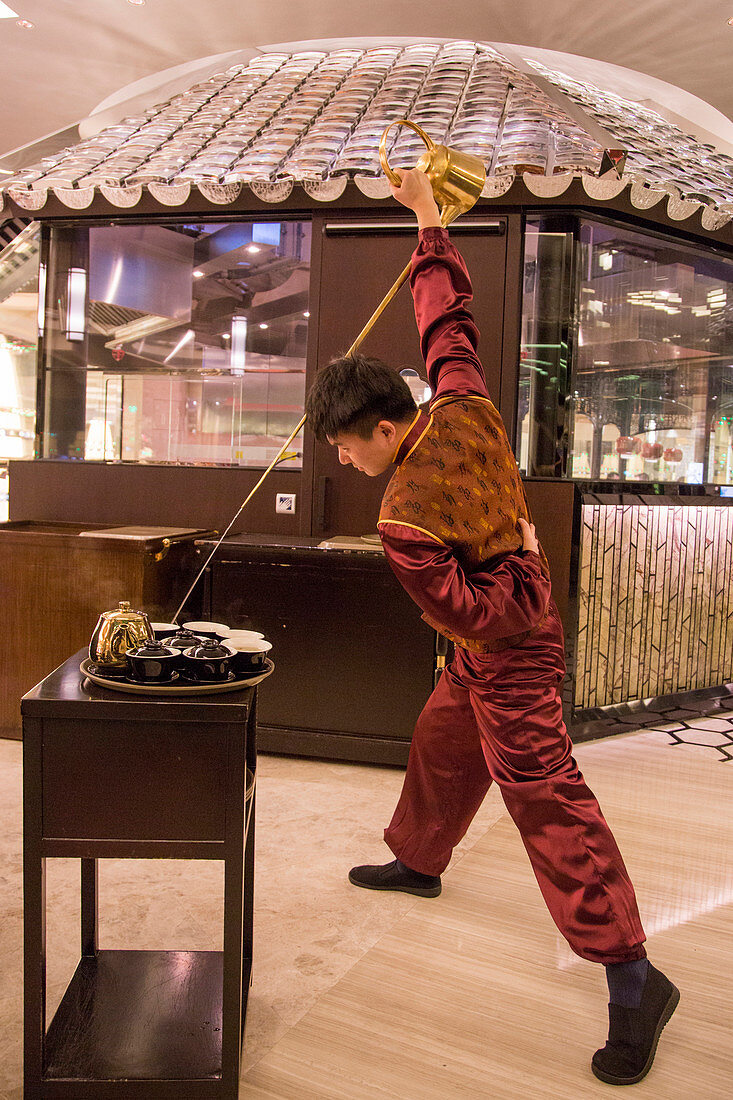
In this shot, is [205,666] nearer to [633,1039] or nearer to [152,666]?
[152,666]

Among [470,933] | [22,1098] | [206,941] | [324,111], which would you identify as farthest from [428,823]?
[324,111]

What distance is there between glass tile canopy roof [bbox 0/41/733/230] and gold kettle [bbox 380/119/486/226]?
1.34 m

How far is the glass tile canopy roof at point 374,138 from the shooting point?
12.5ft

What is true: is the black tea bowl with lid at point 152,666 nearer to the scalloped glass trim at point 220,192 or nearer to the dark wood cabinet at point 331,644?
the dark wood cabinet at point 331,644

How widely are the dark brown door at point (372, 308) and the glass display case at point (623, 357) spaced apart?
17cm

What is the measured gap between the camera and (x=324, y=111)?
434 centimetres

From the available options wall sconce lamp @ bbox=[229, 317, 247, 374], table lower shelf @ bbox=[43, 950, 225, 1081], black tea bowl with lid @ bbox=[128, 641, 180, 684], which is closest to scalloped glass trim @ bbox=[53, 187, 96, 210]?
wall sconce lamp @ bbox=[229, 317, 247, 374]

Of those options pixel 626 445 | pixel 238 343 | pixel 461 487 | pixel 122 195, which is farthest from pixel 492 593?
pixel 122 195

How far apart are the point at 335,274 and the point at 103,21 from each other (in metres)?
1.95

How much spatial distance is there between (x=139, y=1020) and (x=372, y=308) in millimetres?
3295

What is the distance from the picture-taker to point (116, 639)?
1714mm

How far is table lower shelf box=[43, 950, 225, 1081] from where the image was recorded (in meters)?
1.64

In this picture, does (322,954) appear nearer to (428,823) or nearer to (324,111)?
(428,823)

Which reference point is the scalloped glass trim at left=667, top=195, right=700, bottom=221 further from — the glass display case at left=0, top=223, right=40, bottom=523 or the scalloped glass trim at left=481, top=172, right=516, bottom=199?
the glass display case at left=0, top=223, right=40, bottom=523
